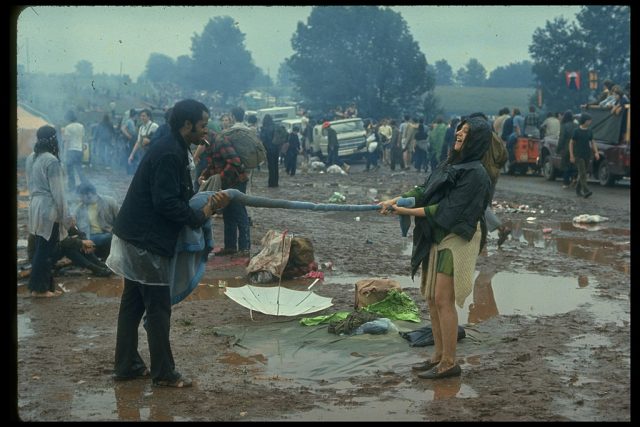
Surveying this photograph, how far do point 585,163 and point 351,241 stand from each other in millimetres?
8016

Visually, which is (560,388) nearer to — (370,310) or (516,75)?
(370,310)

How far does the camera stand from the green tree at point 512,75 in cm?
12712

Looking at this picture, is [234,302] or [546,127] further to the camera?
[546,127]

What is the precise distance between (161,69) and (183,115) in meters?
144

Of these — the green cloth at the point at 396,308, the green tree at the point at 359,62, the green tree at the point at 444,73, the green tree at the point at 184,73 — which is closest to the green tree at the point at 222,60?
the green tree at the point at 184,73

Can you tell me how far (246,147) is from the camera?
1210 centimetres

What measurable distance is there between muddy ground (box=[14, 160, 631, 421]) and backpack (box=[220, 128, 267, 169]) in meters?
1.34

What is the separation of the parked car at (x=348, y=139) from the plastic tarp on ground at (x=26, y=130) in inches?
408

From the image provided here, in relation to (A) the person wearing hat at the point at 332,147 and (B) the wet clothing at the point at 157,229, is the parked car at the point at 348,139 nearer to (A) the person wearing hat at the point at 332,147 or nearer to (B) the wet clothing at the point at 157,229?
(A) the person wearing hat at the point at 332,147

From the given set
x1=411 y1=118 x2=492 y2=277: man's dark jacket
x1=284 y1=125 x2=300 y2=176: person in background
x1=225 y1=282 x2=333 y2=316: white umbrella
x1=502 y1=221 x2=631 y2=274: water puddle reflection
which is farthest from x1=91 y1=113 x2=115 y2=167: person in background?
x1=411 y1=118 x2=492 y2=277: man's dark jacket

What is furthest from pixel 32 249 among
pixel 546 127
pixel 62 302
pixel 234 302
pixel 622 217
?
pixel 546 127

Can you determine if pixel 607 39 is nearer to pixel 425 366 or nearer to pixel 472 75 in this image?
pixel 425 366

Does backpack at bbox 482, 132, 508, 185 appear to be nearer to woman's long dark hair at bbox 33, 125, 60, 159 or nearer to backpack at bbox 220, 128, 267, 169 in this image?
backpack at bbox 220, 128, 267, 169

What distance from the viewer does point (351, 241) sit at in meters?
13.6
